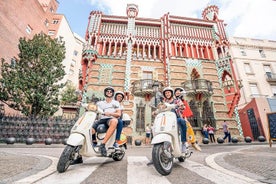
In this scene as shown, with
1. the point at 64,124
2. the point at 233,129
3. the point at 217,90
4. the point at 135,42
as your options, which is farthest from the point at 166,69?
the point at 64,124

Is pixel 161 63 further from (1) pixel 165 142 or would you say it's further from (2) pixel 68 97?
(2) pixel 68 97

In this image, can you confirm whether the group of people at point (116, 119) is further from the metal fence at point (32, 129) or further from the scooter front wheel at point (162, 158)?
the metal fence at point (32, 129)

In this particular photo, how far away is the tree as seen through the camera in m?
10.8

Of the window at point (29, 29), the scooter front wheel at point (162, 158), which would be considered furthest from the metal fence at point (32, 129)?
the window at point (29, 29)

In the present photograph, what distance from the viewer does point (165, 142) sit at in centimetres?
243

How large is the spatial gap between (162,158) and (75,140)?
1509 millimetres

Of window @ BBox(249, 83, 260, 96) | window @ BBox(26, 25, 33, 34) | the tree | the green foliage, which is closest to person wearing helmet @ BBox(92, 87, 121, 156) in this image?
the tree

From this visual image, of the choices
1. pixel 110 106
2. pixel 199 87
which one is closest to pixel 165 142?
pixel 110 106

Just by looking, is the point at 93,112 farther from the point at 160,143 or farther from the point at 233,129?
the point at 233,129

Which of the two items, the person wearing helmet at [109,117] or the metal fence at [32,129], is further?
the metal fence at [32,129]

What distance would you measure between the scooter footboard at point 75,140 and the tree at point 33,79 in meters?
10.6

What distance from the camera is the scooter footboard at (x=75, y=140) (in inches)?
92.1

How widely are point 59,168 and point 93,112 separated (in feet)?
3.70

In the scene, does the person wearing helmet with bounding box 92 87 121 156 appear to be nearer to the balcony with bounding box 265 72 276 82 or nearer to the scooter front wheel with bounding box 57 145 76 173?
the scooter front wheel with bounding box 57 145 76 173
